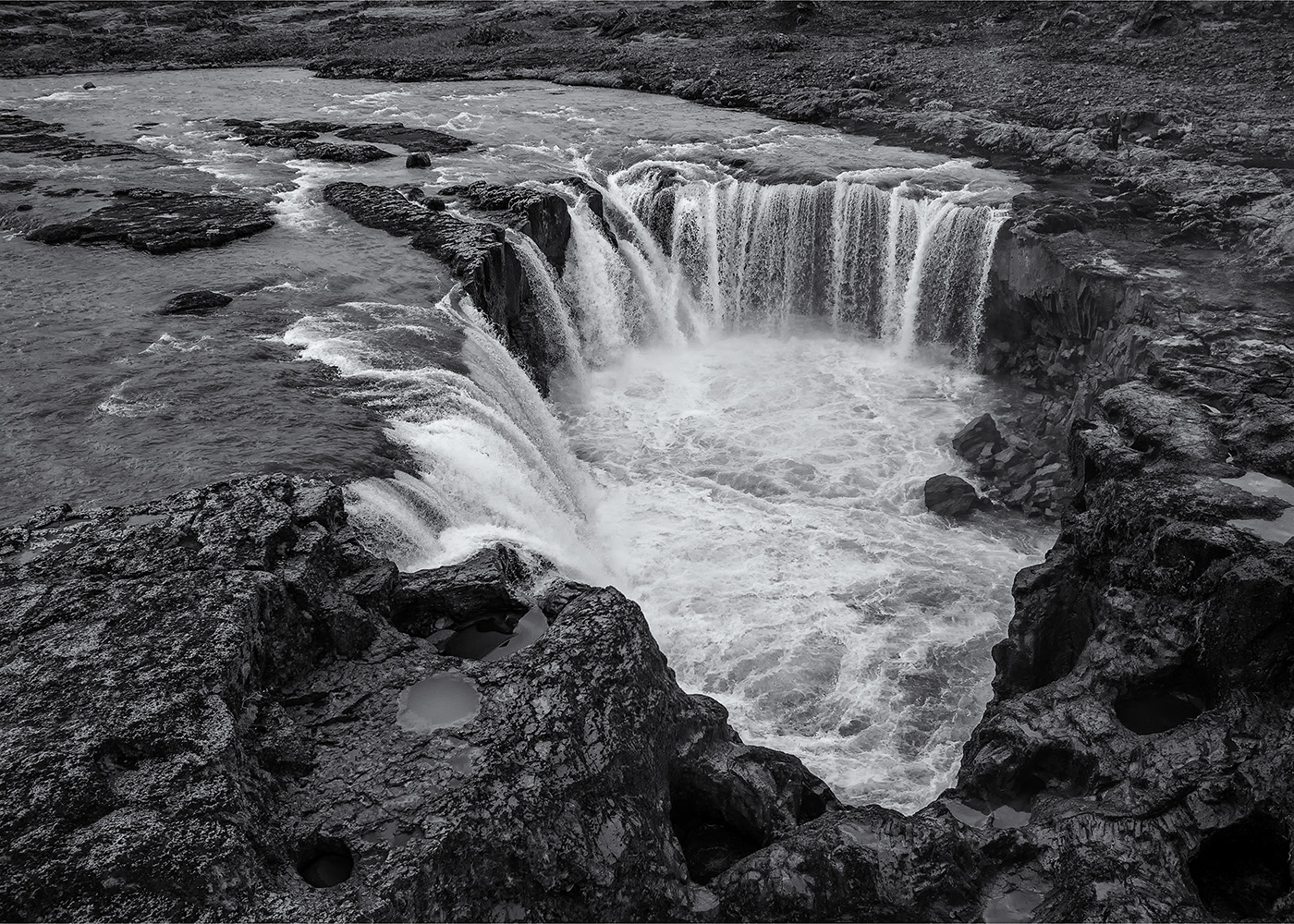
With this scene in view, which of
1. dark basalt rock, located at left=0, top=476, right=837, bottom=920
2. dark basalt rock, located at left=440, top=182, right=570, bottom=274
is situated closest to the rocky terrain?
dark basalt rock, located at left=0, top=476, right=837, bottom=920

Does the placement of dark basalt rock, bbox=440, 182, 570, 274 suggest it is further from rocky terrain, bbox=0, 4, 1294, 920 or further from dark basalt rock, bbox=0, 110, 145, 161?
dark basalt rock, bbox=0, 110, 145, 161

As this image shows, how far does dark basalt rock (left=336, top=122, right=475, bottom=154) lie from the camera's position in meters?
29.0

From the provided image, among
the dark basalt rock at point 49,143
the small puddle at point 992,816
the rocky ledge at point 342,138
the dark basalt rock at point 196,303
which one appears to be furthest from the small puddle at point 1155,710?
the dark basalt rock at point 49,143

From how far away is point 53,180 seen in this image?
981 inches

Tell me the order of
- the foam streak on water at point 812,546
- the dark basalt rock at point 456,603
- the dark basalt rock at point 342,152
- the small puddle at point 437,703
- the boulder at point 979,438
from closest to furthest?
the small puddle at point 437,703 → the dark basalt rock at point 456,603 → the foam streak on water at point 812,546 → the boulder at point 979,438 → the dark basalt rock at point 342,152

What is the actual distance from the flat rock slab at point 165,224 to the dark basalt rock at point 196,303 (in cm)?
334

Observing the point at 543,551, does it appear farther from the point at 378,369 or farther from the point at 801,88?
the point at 801,88

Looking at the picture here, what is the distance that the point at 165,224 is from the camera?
21812 mm

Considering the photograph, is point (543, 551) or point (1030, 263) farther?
point (1030, 263)

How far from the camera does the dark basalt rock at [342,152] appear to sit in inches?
1087

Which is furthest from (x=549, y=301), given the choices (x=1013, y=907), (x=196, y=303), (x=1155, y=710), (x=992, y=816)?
(x=1013, y=907)

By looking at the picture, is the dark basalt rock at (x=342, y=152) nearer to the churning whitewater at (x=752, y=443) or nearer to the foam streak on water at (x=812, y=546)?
the churning whitewater at (x=752, y=443)

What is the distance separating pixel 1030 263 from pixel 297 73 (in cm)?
3649

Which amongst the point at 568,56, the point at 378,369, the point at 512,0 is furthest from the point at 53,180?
the point at 512,0
